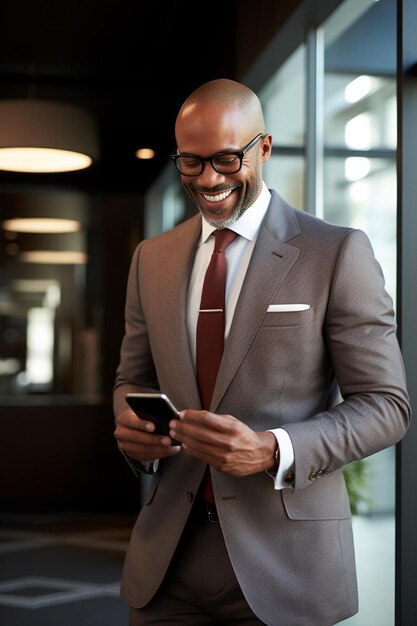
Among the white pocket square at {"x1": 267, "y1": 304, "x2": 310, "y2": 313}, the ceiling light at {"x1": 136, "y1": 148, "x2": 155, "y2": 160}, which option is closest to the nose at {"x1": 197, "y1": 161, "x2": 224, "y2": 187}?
the white pocket square at {"x1": 267, "y1": 304, "x2": 310, "y2": 313}

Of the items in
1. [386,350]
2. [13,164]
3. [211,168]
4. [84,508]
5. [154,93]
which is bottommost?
[84,508]

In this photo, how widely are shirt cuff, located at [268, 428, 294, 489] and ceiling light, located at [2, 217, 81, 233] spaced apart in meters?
4.87

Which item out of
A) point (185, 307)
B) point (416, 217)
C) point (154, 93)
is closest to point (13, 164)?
point (154, 93)

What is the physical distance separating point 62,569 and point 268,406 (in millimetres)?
4104

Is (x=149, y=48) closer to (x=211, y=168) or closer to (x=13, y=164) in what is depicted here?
(x=13, y=164)

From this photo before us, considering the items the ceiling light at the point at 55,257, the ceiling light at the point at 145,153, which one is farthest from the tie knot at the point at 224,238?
the ceiling light at the point at 145,153

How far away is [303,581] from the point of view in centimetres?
180

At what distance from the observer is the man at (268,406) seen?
1.72m

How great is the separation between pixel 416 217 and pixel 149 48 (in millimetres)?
4138

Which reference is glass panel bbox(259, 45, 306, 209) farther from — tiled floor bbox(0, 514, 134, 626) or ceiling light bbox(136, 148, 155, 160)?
tiled floor bbox(0, 514, 134, 626)

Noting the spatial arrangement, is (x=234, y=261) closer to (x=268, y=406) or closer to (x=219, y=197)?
(x=219, y=197)

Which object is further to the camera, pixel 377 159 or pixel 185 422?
pixel 377 159

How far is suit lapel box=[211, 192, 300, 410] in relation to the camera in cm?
179

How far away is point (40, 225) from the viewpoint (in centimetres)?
631
